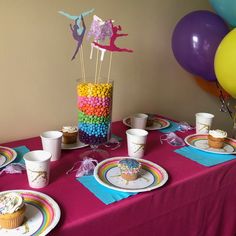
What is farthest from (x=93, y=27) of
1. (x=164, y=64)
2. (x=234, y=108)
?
(x=234, y=108)

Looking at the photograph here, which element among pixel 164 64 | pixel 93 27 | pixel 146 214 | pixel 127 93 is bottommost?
pixel 146 214

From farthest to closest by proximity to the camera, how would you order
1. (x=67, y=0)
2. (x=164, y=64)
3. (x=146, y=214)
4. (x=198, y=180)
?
(x=164, y=64) < (x=67, y=0) < (x=198, y=180) < (x=146, y=214)

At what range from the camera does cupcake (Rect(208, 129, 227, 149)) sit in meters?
1.19

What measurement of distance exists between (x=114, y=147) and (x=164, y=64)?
0.76 meters

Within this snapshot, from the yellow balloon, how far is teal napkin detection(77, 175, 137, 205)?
2.61ft

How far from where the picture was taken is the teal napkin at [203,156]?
1090 millimetres

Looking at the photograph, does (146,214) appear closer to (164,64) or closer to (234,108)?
(164,64)

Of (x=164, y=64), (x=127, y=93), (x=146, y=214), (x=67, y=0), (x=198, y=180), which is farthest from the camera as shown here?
(x=164, y=64)

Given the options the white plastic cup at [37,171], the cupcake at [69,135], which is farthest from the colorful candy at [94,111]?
the white plastic cup at [37,171]

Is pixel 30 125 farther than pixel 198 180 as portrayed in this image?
Yes

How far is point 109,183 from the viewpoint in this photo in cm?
90

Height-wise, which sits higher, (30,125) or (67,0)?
(67,0)

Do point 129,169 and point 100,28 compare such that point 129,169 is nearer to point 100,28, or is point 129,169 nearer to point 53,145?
point 53,145

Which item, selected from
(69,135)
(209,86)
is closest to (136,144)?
(69,135)
